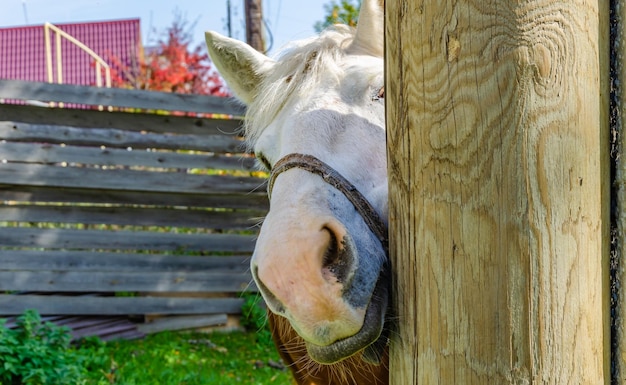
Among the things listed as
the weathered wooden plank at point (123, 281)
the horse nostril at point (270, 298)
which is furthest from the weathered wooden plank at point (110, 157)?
the horse nostril at point (270, 298)

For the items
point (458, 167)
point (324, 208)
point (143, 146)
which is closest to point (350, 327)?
point (324, 208)

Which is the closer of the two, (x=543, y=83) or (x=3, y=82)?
(x=543, y=83)

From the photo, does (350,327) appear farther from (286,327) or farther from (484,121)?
(286,327)

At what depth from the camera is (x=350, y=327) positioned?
4.18 ft

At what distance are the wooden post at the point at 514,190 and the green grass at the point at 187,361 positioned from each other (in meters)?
3.75

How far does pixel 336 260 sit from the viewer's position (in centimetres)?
133

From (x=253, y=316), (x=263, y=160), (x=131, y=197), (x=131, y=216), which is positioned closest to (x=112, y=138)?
(x=131, y=197)

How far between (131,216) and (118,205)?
0.16m

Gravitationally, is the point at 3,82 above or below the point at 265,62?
below

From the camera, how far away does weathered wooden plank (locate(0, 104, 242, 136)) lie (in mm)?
5891

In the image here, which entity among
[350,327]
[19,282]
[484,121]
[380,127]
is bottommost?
[19,282]

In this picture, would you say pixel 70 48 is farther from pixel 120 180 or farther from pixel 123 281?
pixel 123 281

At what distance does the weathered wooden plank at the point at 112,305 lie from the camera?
5.71 m

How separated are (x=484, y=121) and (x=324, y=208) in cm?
44
